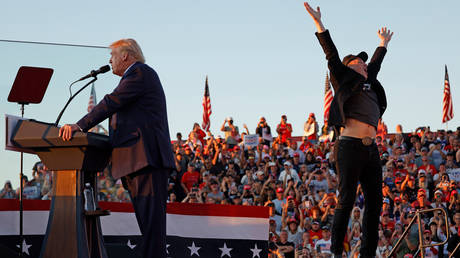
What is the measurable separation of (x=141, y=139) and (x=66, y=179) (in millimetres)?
610

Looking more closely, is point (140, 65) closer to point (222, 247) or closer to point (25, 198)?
point (25, 198)

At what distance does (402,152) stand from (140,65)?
10629 millimetres

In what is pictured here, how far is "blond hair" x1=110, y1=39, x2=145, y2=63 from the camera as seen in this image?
4809 millimetres

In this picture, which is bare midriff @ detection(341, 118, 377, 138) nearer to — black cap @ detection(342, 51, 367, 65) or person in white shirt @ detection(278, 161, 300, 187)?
black cap @ detection(342, 51, 367, 65)

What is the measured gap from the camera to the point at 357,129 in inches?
212

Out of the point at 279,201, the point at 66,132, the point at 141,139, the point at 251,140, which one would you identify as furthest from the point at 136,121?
the point at 251,140

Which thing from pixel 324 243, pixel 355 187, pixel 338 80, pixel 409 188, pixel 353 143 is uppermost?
pixel 338 80

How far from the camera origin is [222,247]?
7250 mm

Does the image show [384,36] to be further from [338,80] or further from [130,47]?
[130,47]

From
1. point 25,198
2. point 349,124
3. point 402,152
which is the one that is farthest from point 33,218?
point 402,152

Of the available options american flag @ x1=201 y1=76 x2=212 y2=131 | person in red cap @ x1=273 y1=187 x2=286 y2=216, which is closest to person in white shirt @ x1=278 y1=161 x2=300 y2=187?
person in red cap @ x1=273 y1=187 x2=286 y2=216

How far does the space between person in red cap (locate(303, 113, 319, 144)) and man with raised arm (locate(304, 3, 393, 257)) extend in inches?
478

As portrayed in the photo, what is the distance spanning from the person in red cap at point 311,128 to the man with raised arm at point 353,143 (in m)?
12.1

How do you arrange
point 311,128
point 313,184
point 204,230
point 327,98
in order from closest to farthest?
point 204,230, point 313,184, point 311,128, point 327,98
